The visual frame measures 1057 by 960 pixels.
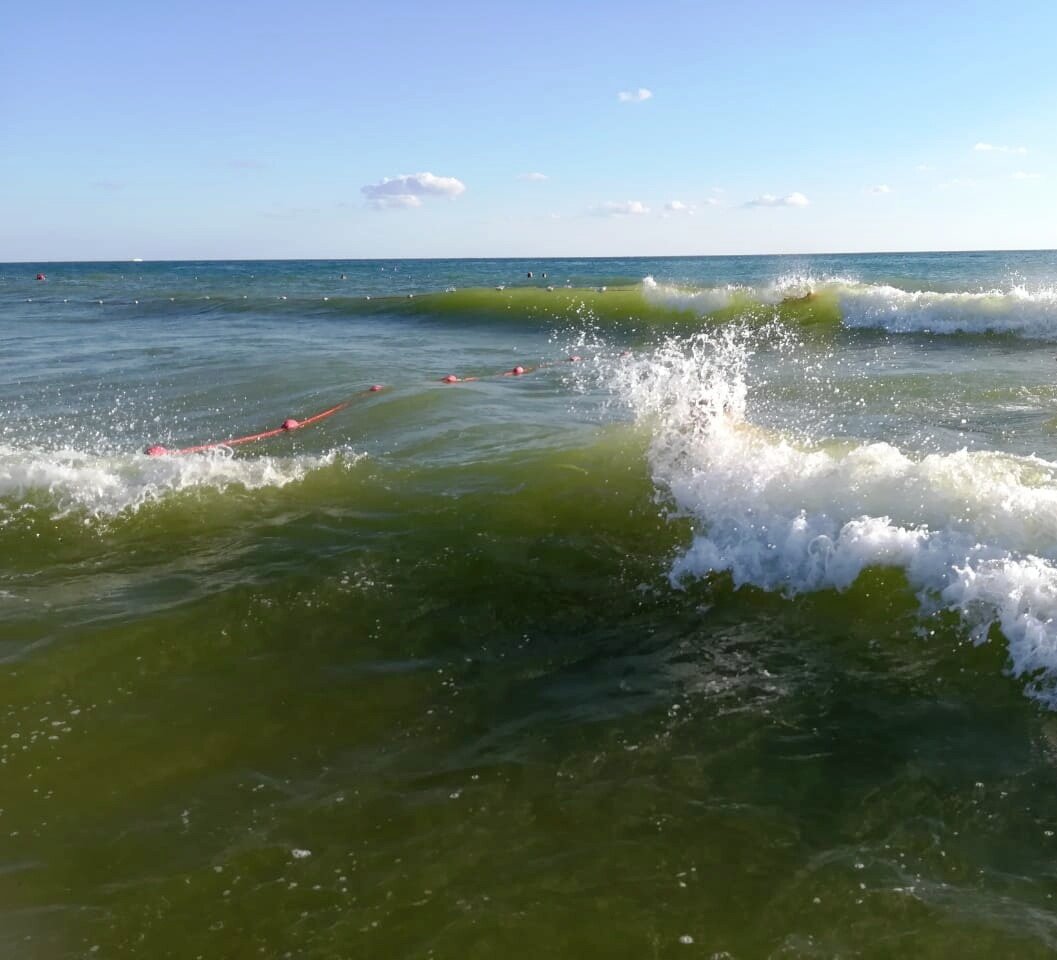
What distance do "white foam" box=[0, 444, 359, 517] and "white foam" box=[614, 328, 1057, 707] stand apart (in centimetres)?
407

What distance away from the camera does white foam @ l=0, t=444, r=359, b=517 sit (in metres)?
8.25

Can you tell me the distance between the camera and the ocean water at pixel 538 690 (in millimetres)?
3326

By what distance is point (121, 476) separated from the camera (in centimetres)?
872

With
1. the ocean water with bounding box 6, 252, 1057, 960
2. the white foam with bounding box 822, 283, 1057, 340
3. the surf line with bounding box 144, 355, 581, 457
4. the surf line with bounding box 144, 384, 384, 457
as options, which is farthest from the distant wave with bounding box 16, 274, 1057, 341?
the surf line with bounding box 144, 384, 384, 457

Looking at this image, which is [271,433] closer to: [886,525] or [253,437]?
[253,437]

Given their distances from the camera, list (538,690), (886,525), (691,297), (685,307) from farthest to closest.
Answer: (691,297)
(685,307)
(886,525)
(538,690)

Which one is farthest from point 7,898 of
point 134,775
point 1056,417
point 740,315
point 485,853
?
point 740,315

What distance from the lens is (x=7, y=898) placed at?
3438 millimetres

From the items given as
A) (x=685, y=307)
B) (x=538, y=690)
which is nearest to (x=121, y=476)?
(x=538, y=690)

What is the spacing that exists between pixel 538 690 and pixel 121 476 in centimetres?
582

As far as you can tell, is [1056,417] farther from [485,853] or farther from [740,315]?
[740,315]

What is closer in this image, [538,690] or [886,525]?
[538,690]

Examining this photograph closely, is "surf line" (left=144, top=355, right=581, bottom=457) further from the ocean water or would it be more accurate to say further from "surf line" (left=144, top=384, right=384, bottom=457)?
the ocean water

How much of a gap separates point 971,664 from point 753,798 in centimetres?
193
